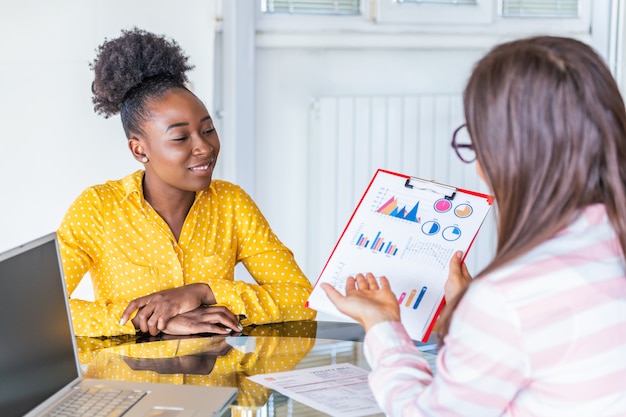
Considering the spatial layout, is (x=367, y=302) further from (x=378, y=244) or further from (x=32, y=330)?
(x=32, y=330)

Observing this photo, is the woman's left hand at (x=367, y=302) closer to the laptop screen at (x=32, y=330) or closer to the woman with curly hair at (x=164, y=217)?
the laptop screen at (x=32, y=330)

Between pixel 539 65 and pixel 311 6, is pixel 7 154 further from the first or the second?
pixel 539 65

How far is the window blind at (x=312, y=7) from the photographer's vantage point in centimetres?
297

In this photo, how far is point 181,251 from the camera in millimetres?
2018

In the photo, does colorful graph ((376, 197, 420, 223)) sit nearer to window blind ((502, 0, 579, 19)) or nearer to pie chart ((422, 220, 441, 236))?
pie chart ((422, 220, 441, 236))

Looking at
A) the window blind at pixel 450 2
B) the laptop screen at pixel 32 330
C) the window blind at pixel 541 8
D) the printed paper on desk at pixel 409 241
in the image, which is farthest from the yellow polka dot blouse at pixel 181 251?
the window blind at pixel 541 8

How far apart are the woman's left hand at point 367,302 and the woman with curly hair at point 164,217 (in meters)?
0.58

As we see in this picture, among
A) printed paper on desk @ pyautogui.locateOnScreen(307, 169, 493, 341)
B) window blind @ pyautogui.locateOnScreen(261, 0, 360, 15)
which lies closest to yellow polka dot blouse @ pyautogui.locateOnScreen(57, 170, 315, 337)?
printed paper on desk @ pyautogui.locateOnScreen(307, 169, 493, 341)

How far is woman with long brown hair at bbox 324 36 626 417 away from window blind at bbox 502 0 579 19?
2345mm

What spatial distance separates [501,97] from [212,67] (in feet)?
6.23

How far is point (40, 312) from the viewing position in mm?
1279

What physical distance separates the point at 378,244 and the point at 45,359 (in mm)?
587

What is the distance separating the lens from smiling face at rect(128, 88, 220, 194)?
1991 millimetres

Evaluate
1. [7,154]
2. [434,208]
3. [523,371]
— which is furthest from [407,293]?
[7,154]
